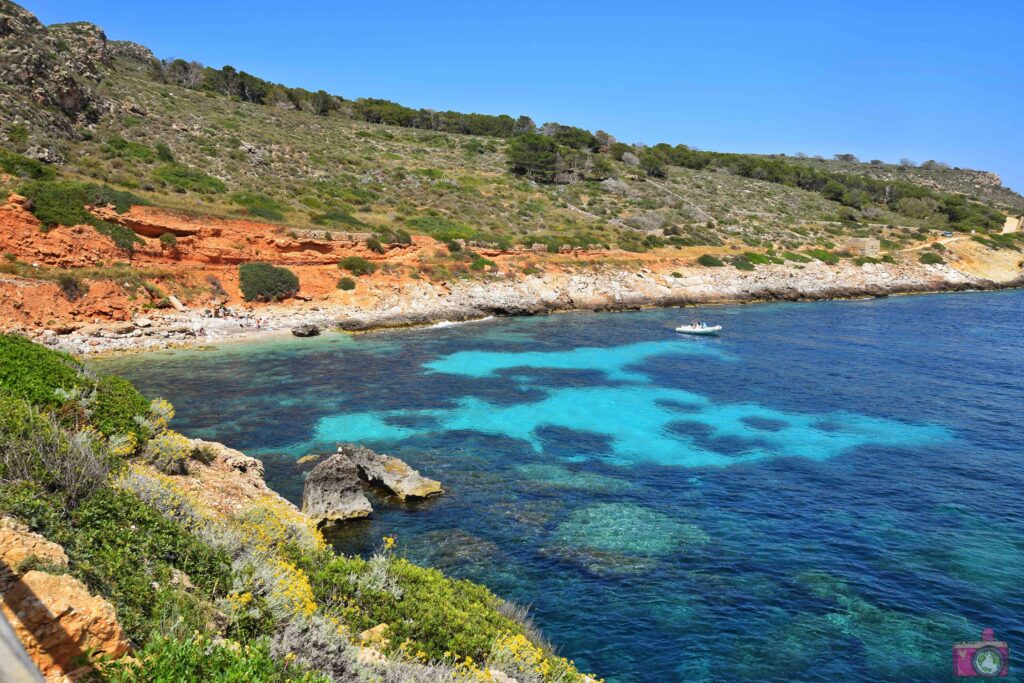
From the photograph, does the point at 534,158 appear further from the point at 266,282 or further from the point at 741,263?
the point at 266,282

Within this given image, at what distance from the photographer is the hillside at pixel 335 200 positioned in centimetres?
4012

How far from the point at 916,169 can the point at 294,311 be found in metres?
177

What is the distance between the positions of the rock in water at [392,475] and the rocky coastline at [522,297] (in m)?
21.8

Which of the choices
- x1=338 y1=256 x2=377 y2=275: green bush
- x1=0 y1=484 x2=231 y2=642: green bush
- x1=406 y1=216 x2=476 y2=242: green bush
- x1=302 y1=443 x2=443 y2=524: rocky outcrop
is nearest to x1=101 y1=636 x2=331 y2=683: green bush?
x1=0 y1=484 x2=231 y2=642: green bush

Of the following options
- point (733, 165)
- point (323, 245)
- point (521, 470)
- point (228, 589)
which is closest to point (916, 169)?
point (733, 165)

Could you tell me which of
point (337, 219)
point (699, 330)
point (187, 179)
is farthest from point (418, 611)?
Result: point (187, 179)

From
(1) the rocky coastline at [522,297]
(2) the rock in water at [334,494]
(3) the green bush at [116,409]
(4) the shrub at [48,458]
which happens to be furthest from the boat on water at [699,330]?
(4) the shrub at [48,458]

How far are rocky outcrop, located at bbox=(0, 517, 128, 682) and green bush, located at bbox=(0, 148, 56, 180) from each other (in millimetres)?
45900

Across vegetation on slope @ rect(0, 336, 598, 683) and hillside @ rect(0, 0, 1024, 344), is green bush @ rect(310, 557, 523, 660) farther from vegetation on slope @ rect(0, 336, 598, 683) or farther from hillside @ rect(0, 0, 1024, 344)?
hillside @ rect(0, 0, 1024, 344)

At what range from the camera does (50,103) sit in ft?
174

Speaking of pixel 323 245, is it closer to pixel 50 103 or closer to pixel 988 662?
pixel 50 103

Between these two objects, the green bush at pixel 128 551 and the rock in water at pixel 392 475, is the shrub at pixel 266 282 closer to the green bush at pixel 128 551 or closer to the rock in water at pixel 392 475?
the rock in water at pixel 392 475

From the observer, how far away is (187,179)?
176ft

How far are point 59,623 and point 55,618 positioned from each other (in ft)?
0.20
